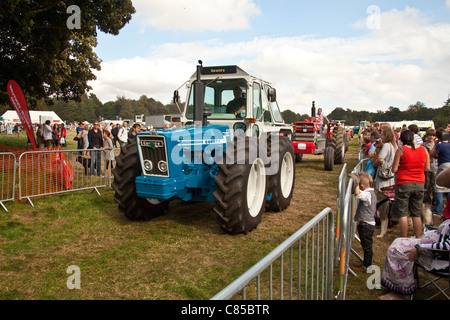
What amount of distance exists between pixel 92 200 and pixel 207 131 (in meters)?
3.53

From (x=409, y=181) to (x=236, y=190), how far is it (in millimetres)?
2549

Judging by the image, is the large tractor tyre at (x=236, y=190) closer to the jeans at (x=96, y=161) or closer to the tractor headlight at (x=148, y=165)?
the tractor headlight at (x=148, y=165)

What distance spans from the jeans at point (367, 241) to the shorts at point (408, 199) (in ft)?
3.62

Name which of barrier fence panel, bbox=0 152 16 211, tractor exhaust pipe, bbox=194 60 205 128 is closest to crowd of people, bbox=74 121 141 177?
barrier fence panel, bbox=0 152 16 211

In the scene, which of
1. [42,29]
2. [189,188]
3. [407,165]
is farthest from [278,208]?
[42,29]

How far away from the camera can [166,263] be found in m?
3.85

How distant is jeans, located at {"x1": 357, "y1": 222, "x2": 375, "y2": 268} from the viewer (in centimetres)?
385

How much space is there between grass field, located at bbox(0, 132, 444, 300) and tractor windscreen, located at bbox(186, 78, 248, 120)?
1.89 metres

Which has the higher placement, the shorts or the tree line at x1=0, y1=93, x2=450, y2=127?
the tree line at x1=0, y1=93, x2=450, y2=127

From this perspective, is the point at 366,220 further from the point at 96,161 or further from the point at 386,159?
the point at 96,161

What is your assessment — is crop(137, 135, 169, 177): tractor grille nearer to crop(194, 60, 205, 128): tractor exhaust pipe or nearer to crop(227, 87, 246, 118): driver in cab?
crop(194, 60, 205, 128): tractor exhaust pipe

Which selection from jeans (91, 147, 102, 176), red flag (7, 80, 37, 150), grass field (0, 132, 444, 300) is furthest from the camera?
red flag (7, 80, 37, 150)

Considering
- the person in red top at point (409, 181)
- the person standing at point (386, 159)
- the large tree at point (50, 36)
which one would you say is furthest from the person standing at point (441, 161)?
the large tree at point (50, 36)

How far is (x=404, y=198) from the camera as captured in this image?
469 cm
